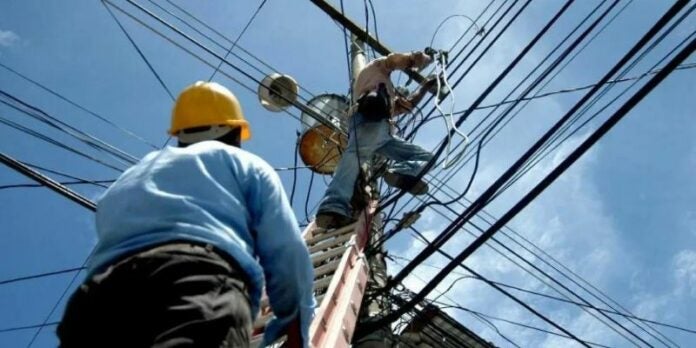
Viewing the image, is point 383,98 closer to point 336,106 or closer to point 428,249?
point 428,249

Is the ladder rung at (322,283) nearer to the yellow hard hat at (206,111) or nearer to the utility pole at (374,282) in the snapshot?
the utility pole at (374,282)

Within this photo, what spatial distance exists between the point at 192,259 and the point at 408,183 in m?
3.85

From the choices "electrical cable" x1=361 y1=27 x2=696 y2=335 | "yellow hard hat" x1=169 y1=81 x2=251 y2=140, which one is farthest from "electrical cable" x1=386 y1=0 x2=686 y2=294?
"yellow hard hat" x1=169 y1=81 x2=251 y2=140

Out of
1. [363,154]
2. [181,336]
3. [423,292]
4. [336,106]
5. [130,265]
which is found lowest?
[181,336]

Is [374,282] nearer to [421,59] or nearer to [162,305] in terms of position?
[421,59]

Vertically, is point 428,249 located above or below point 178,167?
above

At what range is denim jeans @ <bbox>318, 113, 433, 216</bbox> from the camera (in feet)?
17.6

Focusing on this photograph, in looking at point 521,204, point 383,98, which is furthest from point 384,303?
point 521,204

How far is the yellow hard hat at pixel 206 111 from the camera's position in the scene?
2602 millimetres

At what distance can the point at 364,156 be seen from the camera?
578 cm

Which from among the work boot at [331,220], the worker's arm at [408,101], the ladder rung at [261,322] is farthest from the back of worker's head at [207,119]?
the worker's arm at [408,101]

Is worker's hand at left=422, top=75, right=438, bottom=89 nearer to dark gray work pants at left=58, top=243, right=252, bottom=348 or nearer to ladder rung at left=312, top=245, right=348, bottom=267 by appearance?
ladder rung at left=312, top=245, right=348, bottom=267

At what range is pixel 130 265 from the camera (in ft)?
5.97

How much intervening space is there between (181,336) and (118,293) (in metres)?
0.25
